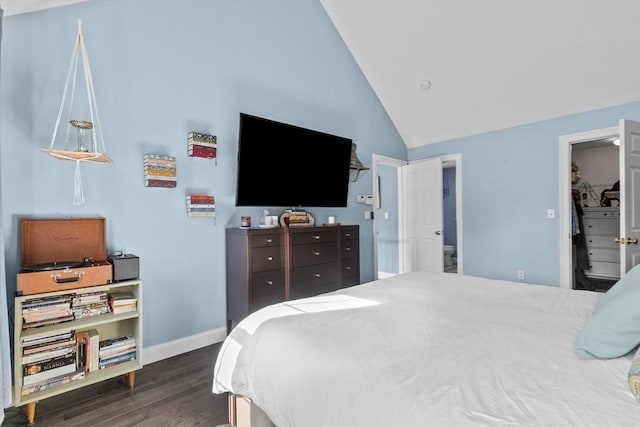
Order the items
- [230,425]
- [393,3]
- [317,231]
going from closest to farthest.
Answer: [230,425]
[317,231]
[393,3]

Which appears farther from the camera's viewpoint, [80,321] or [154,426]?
[80,321]

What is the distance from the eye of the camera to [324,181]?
360 cm

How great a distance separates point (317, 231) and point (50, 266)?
6.62 ft

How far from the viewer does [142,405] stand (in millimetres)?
1957

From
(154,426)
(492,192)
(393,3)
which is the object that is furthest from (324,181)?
(154,426)

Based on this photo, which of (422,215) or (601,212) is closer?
(422,215)

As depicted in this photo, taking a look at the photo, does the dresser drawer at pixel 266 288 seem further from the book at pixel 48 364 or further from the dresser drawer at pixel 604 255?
the dresser drawer at pixel 604 255

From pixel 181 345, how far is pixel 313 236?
1.46 m

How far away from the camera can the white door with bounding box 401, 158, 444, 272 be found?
454cm

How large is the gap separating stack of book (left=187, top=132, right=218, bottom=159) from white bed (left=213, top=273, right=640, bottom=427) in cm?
171

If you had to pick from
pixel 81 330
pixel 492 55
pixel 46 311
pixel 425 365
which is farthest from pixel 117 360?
pixel 492 55

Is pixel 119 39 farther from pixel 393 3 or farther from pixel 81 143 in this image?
pixel 393 3

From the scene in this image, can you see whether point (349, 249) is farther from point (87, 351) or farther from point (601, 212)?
point (601, 212)

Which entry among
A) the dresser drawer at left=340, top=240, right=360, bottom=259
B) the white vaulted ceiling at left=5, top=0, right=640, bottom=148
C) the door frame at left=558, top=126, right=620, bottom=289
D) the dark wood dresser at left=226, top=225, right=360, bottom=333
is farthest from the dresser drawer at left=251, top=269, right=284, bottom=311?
the door frame at left=558, top=126, right=620, bottom=289
